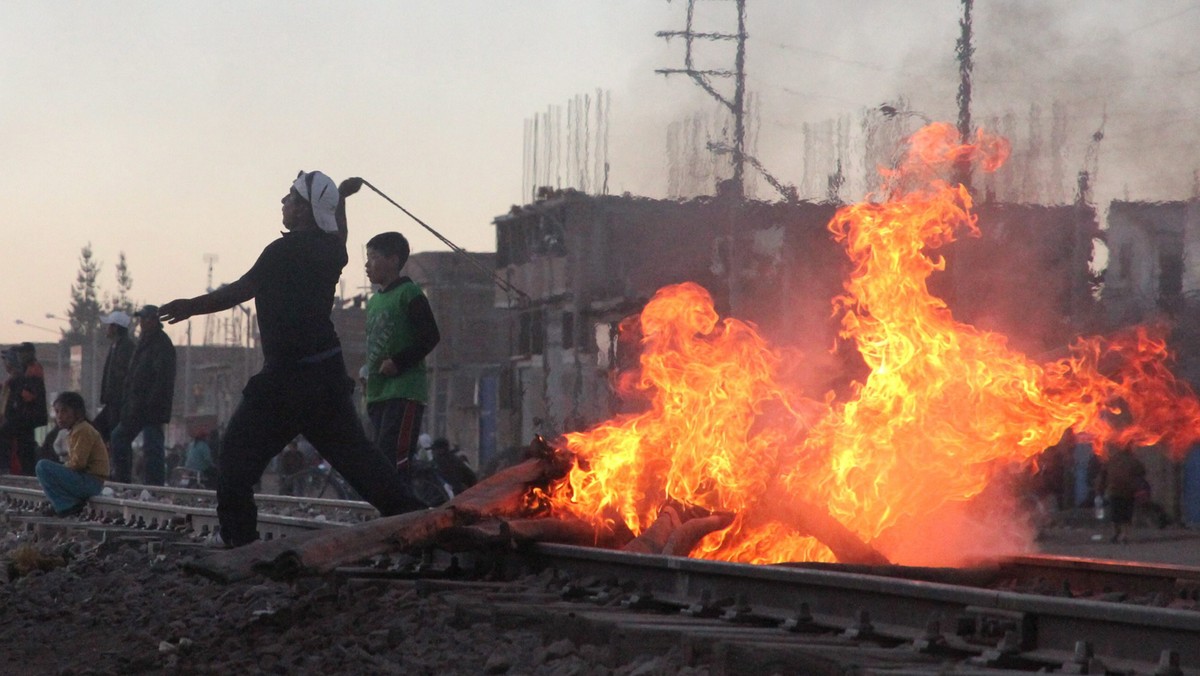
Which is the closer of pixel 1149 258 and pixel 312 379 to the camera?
pixel 312 379

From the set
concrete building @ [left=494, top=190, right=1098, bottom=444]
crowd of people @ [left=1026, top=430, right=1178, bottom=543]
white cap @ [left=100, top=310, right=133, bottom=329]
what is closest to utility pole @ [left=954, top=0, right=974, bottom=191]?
concrete building @ [left=494, top=190, right=1098, bottom=444]

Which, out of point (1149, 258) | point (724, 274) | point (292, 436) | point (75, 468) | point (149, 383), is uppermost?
point (724, 274)

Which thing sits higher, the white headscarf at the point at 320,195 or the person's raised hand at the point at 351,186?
the person's raised hand at the point at 351,186

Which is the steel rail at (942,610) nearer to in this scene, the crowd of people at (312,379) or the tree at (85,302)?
the crowd of people at (312,379)

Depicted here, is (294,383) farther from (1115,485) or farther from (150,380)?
(1115,485)

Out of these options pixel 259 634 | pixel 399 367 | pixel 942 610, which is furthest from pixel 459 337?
pixel 942 610

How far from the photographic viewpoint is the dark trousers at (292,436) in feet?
28.1

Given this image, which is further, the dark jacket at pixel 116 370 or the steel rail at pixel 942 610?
the dark jacket at pixel 116 370

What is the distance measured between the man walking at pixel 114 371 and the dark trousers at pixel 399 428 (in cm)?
711

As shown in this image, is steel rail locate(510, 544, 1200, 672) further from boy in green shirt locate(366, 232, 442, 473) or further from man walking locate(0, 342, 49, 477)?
man walking locate(0, 342, 49, 477)

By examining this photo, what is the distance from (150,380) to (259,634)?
9.52 metres

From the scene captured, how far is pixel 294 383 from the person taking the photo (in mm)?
8602

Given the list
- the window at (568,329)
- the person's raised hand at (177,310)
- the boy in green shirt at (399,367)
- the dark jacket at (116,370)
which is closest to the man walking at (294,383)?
the person's raised hand at (177,310)

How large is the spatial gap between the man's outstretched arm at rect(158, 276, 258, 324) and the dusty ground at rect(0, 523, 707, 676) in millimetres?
1393
